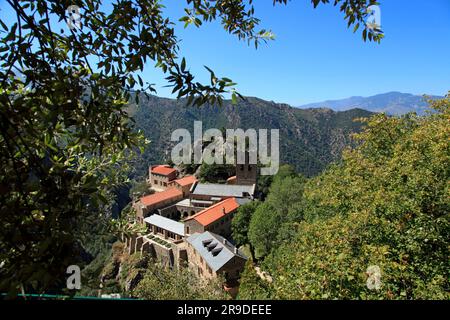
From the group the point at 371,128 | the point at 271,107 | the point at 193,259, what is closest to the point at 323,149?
the point at 271,107

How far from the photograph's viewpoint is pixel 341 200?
11.4 meters

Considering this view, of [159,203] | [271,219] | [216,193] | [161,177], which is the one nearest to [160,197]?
[159,203]

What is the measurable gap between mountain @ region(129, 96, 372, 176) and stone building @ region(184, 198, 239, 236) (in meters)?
55.3

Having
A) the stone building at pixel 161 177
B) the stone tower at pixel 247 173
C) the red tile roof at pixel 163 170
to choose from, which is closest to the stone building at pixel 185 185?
the stone building at pixel 161 177

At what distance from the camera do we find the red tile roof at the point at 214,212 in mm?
34412

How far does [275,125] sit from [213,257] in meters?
98.6

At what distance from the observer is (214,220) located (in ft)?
114

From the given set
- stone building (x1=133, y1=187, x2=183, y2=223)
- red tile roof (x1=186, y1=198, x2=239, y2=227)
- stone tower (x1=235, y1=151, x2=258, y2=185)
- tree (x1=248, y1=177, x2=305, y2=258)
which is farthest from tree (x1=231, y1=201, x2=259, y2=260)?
stone tower (x1=235, y1=151, x2=258, y2=185)

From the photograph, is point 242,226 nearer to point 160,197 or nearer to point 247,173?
point 247,173

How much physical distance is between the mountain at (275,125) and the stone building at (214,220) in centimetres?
5529

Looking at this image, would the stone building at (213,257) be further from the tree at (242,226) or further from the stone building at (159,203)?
the stone building at (159,203)

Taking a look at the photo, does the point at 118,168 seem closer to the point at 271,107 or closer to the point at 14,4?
the point at 14,4

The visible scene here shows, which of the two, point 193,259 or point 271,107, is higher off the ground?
point 271,107
